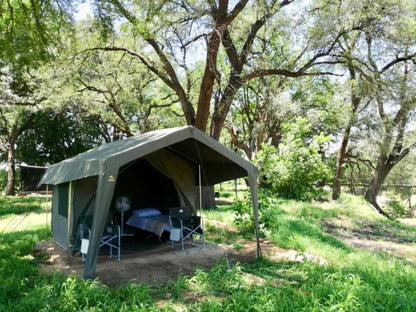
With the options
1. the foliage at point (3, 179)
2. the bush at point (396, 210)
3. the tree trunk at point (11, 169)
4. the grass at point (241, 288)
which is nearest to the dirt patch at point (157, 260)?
the grass at point (241, 288)

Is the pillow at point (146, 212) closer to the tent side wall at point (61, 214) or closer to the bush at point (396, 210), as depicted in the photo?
the tent side wall at point (61, 214)

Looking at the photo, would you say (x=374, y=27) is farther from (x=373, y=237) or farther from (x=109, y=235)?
(x=109, y=235)

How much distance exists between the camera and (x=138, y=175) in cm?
784

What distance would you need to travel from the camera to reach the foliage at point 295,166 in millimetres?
12703

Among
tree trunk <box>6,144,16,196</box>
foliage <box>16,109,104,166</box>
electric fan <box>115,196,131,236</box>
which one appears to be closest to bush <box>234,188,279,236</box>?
electric fan <box>115,196,131,236</box>

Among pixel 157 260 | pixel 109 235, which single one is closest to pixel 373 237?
pixel 157 260

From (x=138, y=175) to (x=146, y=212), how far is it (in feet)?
3.28

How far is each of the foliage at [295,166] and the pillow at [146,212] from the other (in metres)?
6.63

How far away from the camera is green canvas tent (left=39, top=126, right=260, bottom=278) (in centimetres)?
456

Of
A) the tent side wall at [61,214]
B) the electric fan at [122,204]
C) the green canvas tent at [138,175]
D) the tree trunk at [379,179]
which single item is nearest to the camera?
the green canvas tent at [138,175]

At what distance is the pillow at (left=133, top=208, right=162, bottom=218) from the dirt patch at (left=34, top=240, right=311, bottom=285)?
2.81 feet

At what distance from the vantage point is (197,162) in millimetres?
7109

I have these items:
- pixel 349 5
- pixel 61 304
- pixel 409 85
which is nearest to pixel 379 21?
pixel 349 5

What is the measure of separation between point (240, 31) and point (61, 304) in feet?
34.4
